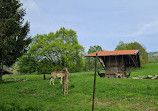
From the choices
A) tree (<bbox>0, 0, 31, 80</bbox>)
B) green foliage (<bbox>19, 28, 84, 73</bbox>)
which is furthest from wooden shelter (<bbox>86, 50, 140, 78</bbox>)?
tree (<bbox>0, 0, 31, 80</bbox>)

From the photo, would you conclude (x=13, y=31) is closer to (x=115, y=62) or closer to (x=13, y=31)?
(x=13, y=31)

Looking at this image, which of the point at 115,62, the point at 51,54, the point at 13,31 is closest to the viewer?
the point at 13,31

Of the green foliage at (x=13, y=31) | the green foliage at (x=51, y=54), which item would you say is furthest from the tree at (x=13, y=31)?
the green foliage at (x=51, y=54)

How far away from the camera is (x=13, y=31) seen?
26.9 m

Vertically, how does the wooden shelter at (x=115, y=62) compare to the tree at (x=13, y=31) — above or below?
below

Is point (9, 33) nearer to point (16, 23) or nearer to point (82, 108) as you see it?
point (16, 23)

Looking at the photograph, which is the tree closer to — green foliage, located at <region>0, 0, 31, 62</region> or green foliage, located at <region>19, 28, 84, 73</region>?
green foliage, located at <region>0, 0, 31, 62</region>

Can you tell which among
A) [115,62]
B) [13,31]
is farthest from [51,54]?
[115,62]

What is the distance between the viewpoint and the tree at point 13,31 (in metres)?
25.1

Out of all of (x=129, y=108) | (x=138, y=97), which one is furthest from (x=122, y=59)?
(x=129, y=108)

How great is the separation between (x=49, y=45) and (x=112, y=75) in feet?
44.9

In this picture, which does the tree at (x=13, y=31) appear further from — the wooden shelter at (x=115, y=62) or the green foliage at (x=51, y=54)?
the wooden shelter at (x=115, y=62)

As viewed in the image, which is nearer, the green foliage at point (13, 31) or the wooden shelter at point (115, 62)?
the green foliage at point (13, 31)

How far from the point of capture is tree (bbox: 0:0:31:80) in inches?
988
